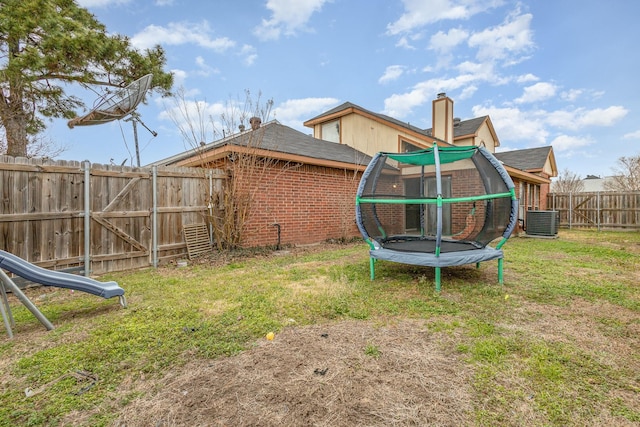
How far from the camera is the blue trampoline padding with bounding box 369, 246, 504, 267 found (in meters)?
4.11

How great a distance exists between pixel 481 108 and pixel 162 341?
1980cm

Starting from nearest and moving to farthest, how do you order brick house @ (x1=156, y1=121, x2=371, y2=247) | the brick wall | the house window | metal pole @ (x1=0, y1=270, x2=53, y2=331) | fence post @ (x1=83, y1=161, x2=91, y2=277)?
metal pole @ (x1=0, y1=270, x2=53, y2=331) < fence post @ (x1=83, y1=161, x2=91, y2=277) < brick house @ (x1=156, y1=121, x2=371, y2=247) < the brick wall < the house window

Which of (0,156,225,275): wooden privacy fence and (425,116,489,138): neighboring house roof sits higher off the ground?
(425,116,489,138): neighboring house roof

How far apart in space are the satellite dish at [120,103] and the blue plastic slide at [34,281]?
4.83 m

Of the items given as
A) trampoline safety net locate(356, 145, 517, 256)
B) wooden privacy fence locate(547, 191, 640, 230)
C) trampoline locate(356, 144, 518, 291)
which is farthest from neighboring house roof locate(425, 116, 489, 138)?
trampoline safety net locate(356, 145, 517, 256)

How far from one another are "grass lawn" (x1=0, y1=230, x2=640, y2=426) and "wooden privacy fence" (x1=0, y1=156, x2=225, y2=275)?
81 cm

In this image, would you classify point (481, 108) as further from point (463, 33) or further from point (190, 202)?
point (190, 202)

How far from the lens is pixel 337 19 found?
29.7 ft

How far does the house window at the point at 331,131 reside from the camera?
45.2 ft

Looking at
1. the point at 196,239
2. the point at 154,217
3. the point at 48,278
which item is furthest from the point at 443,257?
the point at 154,217

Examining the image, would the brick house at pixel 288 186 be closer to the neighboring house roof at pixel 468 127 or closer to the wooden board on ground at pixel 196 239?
the wooden board on ground at pixel 196 239

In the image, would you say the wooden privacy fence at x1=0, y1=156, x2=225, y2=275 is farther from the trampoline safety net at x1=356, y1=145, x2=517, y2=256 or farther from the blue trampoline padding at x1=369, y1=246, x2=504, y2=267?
the blue trampoline padding at x1=369, y1=246, x2=504, y2=267

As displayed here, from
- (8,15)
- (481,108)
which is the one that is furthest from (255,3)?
(481,108)

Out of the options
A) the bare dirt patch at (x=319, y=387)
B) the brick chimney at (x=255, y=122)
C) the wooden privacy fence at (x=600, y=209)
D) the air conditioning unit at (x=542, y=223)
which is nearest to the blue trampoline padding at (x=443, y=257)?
the bare dirt patch at (x=319, y=387)
